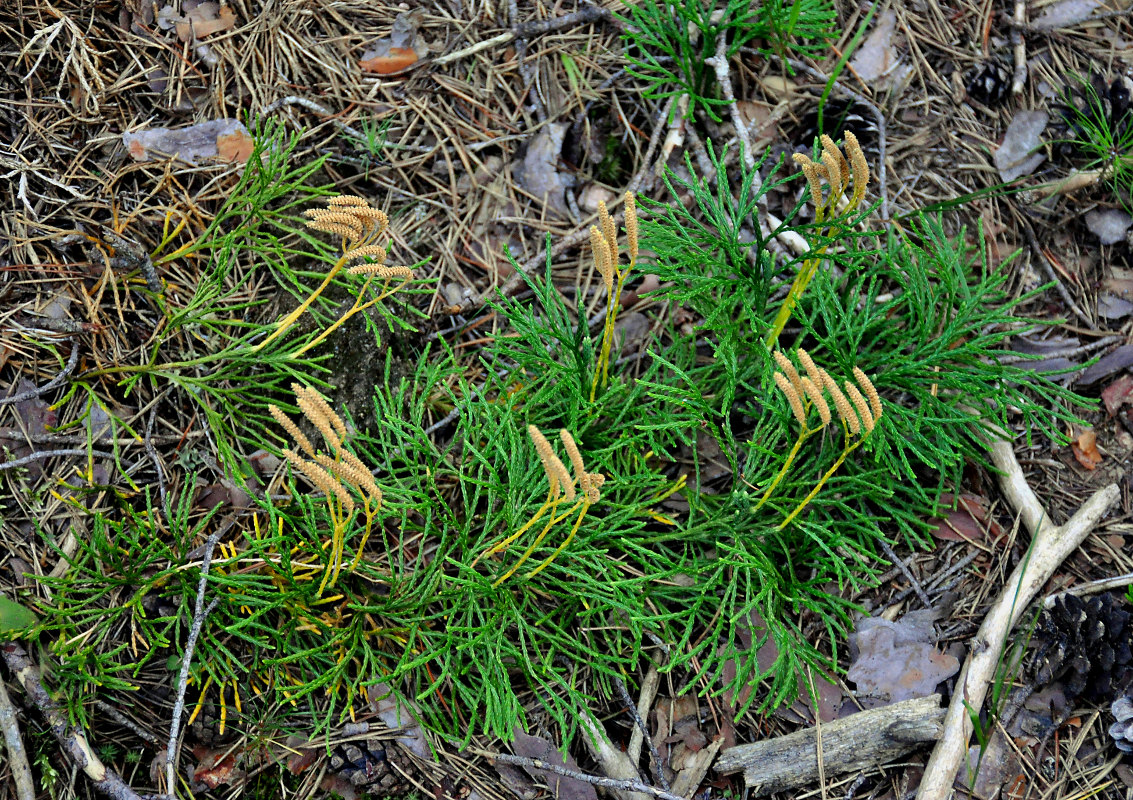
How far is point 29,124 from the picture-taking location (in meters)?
2.61

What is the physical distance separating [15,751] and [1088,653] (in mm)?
2826

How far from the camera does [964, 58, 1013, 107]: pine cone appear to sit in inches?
120

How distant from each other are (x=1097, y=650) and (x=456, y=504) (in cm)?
186

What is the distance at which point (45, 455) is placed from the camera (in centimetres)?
232

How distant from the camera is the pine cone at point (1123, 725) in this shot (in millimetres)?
2291

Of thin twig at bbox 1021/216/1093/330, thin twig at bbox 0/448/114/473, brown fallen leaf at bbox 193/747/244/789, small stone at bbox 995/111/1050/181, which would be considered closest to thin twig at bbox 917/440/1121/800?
thin twig at bbox 1021/216/1093/330

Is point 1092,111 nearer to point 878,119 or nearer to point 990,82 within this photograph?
point 990,82

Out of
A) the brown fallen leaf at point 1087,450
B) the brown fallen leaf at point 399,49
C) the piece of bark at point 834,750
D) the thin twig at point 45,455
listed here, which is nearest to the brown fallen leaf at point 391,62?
the brown fallen leaf at point 399,49

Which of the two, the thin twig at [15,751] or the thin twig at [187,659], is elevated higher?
the thin twig at [187,659]

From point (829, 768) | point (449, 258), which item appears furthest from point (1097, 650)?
point (449, 258)

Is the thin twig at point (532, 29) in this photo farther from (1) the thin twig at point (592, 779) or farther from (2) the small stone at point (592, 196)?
(1) the thin twig at point (592, 779)

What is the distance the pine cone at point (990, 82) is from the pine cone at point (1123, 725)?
80.7 inches

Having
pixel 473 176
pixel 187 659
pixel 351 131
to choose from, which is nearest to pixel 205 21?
pixel 351 131

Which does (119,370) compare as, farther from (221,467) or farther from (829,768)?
(829,768)
